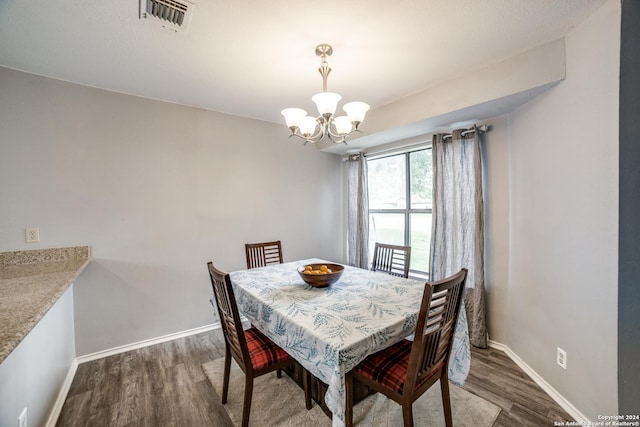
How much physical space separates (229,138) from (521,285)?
10.6 ft

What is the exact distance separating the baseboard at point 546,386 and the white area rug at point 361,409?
1.46ft

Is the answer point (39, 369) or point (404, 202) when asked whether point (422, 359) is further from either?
point (404, 202)

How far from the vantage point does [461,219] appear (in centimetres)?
267

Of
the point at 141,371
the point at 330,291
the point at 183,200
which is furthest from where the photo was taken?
the point at 183,200

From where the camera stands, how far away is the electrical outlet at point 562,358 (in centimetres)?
180

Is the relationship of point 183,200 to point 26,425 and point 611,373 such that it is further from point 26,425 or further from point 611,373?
point 611,373

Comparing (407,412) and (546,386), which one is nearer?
(407,412)

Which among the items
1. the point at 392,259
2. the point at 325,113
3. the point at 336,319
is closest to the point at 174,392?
the point at 336,319

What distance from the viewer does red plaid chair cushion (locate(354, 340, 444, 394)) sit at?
1344 millimetres

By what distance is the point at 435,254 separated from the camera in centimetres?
289

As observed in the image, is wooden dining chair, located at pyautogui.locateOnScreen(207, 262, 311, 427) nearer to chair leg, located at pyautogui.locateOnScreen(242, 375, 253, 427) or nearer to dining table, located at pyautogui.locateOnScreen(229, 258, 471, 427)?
chair leg, located at pyautogui.locateOnScreen(242, 375, 253, 427)

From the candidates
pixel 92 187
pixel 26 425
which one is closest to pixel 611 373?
pixel 26 425

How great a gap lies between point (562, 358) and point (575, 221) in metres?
0.95

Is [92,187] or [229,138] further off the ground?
[229,138]
